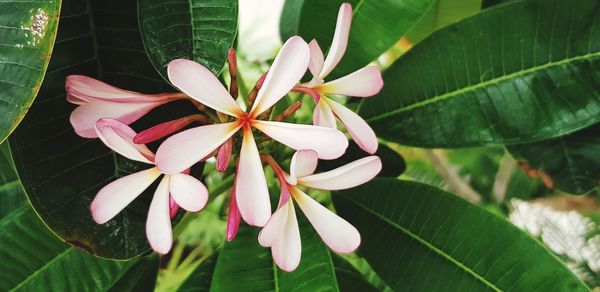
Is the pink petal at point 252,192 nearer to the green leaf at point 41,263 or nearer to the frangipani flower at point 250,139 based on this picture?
the frangipani flower at point 250,139

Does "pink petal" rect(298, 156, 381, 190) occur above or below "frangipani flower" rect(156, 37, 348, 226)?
below

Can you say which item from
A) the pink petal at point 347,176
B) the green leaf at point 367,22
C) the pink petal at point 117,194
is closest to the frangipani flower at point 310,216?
the pink petal at point 347,176

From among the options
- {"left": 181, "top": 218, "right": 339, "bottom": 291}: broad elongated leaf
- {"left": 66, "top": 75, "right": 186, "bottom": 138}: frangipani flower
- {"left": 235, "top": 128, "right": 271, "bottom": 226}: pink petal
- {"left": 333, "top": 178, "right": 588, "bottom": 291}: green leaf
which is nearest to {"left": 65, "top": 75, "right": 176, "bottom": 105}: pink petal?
{"left": 66, "top": 75, "right": 186, "bottom": 138}: frangipani flower

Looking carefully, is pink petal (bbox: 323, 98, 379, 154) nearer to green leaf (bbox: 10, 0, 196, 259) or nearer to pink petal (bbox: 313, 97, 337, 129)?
pink petal (bbox: 313, 97, 337, 129)

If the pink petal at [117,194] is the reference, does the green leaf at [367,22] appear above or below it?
above

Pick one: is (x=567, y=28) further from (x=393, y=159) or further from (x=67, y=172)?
(x=67, y=172)
